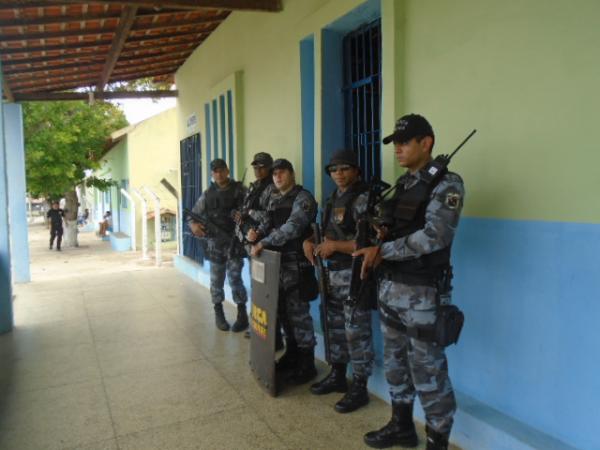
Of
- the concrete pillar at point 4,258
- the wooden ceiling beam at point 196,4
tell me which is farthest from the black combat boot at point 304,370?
the concrete pillar at point 4,258

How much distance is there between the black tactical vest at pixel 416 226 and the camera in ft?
7.89

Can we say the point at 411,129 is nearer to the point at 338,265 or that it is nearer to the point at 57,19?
the point at 338,265

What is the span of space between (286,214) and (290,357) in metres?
1.16

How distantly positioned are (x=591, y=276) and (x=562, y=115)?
2.39 feet

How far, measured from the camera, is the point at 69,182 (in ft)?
50.9

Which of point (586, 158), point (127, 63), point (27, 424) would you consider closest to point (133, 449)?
point (27, 424)

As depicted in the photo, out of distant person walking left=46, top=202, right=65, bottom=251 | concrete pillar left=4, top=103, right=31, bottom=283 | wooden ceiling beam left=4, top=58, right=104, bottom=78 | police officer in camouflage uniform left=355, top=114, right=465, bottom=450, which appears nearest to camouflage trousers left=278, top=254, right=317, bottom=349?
police officer in camouflage uniform left=355, top=114, right=465, bottom=450

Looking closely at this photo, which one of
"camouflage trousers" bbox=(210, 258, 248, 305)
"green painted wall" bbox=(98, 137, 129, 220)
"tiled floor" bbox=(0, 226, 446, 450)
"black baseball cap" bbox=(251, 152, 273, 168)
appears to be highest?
"green painted wall" bbox=(98, 137, 129, 220)

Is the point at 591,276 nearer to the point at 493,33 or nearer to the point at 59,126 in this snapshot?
the point at 493,33

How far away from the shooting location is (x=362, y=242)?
Answer: 108 inches

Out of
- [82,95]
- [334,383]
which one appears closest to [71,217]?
[82,95]

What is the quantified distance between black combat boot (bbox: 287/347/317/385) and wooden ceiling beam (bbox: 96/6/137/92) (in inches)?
153

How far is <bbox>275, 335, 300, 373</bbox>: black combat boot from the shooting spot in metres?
3.90

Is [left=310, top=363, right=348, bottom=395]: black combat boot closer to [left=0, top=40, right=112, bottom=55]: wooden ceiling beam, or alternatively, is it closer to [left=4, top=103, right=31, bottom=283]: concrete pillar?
[left=0, top=40, right=112, bottom=55]: wooden ceiling beam
